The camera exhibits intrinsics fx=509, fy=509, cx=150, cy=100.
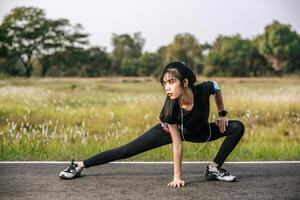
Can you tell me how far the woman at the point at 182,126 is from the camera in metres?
4.19

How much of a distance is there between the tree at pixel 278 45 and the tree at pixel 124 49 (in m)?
11.3

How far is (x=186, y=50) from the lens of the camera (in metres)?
39.6

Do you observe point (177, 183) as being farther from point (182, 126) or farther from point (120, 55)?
point (120, 55)

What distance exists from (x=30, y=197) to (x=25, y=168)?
1346 millimetres

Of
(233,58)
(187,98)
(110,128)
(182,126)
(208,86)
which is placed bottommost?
(110,128)

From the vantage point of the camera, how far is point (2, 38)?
1353 inches

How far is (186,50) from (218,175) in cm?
3538

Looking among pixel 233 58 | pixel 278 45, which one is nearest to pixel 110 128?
pixel 233 58

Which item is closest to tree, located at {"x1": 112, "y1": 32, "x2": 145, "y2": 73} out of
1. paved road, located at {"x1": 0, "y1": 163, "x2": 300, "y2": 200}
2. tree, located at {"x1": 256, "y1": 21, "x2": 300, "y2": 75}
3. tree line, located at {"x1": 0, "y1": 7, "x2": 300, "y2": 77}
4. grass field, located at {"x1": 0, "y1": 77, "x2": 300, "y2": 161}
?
tree line, located at {"x1": 0, "y1": 7, "x2": 300, "y2": 77}

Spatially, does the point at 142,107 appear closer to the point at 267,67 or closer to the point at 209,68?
the point at 209,68

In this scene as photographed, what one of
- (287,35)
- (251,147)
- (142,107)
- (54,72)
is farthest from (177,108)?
(287,35)

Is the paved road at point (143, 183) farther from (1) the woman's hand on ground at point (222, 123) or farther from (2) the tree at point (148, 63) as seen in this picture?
(2) the tree at point (148, 63)

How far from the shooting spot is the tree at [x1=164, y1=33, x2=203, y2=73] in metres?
38.5

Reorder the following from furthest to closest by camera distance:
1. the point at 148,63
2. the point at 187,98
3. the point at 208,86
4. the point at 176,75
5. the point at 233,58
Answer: the point at 233,58, the point at 148,63, the point at 208,86, the point at 187,98, the point at 176,75
